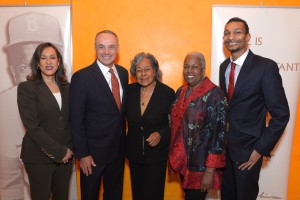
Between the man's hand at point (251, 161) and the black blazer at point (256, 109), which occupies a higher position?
the black blazer at point (256, 109)

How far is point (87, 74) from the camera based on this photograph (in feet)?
7.63

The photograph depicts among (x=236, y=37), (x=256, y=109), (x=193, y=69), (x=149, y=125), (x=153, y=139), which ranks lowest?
(x=153, y=139)

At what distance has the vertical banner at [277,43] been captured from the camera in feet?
9.87

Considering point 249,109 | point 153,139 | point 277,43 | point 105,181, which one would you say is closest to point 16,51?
point 105,181

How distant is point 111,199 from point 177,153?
33.7 inches

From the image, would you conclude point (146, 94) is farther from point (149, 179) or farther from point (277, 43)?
point (277, 43)

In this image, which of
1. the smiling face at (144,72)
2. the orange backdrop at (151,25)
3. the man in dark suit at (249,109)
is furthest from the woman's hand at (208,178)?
the orange backdrop at (151,25)

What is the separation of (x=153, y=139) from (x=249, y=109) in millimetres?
807

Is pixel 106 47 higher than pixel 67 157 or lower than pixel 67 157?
higher

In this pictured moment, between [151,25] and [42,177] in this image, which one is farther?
[151,25]

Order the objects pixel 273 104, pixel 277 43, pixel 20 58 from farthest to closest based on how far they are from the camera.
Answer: pixel 20 58, pixel 277 43, pixel 273 104

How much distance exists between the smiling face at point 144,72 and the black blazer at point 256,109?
726mm

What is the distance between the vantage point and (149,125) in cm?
242

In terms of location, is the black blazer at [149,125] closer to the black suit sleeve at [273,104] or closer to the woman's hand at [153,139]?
the woman's hand at [153,139]
